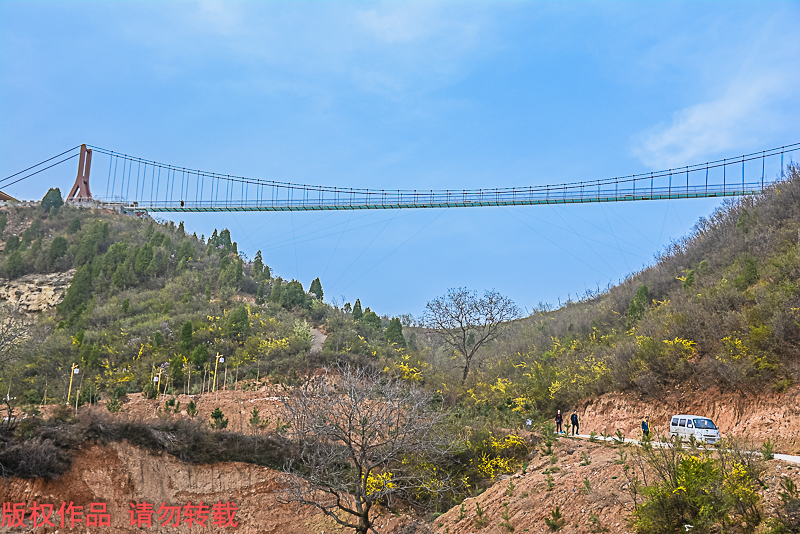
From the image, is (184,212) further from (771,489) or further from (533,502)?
(771,489)

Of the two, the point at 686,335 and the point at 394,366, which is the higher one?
the point at 686,335

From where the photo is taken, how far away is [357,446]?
18141 mm

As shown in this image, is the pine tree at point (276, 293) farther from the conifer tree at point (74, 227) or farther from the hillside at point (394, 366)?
the conifer tree at point (74, 227)

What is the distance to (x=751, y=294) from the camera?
2342 cm

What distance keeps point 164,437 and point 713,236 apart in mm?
33740

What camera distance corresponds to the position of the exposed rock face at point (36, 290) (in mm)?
46625

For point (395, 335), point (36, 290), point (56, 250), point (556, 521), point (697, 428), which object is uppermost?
point (56, 250)

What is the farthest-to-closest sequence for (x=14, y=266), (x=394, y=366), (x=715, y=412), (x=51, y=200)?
(x=51, y=200), (x=14, y=266), (x=394, y=366), (x=715, y=412)

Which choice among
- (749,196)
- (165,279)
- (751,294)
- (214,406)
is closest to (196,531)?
(214,406)

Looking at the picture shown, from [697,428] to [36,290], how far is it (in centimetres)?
→ 4991

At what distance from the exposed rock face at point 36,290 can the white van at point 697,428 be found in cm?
4646

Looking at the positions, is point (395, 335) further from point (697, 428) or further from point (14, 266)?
point (14, 266)

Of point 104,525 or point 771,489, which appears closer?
point 771,489

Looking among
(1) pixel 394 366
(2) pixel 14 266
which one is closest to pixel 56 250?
(2) pixel 14 266
